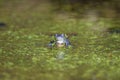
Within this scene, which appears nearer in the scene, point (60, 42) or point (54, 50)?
point (54, 50)

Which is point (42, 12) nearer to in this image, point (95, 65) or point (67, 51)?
point (67, 51)

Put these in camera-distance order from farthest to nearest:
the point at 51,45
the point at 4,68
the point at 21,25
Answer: the point at 21,25, the point at 51,45, the point at 4,68

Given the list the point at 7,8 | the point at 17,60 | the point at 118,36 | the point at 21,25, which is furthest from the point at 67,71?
the point at 7,8

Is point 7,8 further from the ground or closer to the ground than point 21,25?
further from the ground

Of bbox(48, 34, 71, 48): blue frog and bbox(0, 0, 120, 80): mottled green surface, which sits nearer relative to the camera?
bbox(0, 0, 120, 80): mottled green surface

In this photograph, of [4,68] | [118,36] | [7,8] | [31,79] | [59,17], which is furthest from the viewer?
[7,8]

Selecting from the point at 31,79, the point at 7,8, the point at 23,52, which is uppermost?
the point at 7,8

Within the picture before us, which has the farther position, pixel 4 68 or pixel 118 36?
pixel 118 36

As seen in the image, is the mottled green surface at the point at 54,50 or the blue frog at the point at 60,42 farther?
the blue frog at the point at 60,42
